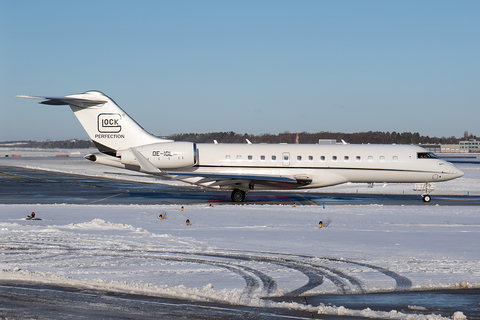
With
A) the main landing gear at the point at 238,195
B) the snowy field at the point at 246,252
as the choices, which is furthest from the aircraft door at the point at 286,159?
the snowy field at the point at 246,252

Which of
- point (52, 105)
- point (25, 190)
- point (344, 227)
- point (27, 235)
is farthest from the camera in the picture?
point (25, 190)

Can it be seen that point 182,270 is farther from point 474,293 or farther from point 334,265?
point 474,293

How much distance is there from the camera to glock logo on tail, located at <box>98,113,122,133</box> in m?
23.9

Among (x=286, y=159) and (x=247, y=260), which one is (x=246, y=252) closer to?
(x=247, y=260)

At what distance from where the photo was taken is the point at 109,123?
24.0 m

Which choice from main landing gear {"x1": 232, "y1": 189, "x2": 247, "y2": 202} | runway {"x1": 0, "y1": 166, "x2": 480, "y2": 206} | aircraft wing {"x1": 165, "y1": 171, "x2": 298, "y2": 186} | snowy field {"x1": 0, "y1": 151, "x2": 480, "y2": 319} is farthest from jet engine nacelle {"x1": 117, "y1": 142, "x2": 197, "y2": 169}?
snowy field {"x1": 0, "y1": 151, "x2": 480, "y2": 319}

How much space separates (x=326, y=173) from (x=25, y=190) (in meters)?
19.4

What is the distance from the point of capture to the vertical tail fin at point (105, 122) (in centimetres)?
2383

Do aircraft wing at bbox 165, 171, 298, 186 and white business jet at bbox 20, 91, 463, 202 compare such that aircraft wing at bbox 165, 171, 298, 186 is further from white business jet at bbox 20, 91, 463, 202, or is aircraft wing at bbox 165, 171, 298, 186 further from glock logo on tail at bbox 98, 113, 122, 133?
glock logo on tail at bbox 98, 113, 122, 133

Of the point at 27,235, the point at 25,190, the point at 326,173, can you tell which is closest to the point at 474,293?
the point at 27,235

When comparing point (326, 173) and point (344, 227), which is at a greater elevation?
point (326, 173)

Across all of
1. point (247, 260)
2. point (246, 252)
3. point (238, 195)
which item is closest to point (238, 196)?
point (238, 195)

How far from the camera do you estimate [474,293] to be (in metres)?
8.11

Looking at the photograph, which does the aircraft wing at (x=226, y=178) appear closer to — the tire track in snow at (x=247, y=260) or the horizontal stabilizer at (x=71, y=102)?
the horizontal stabilizer at (x=71, y=102)
